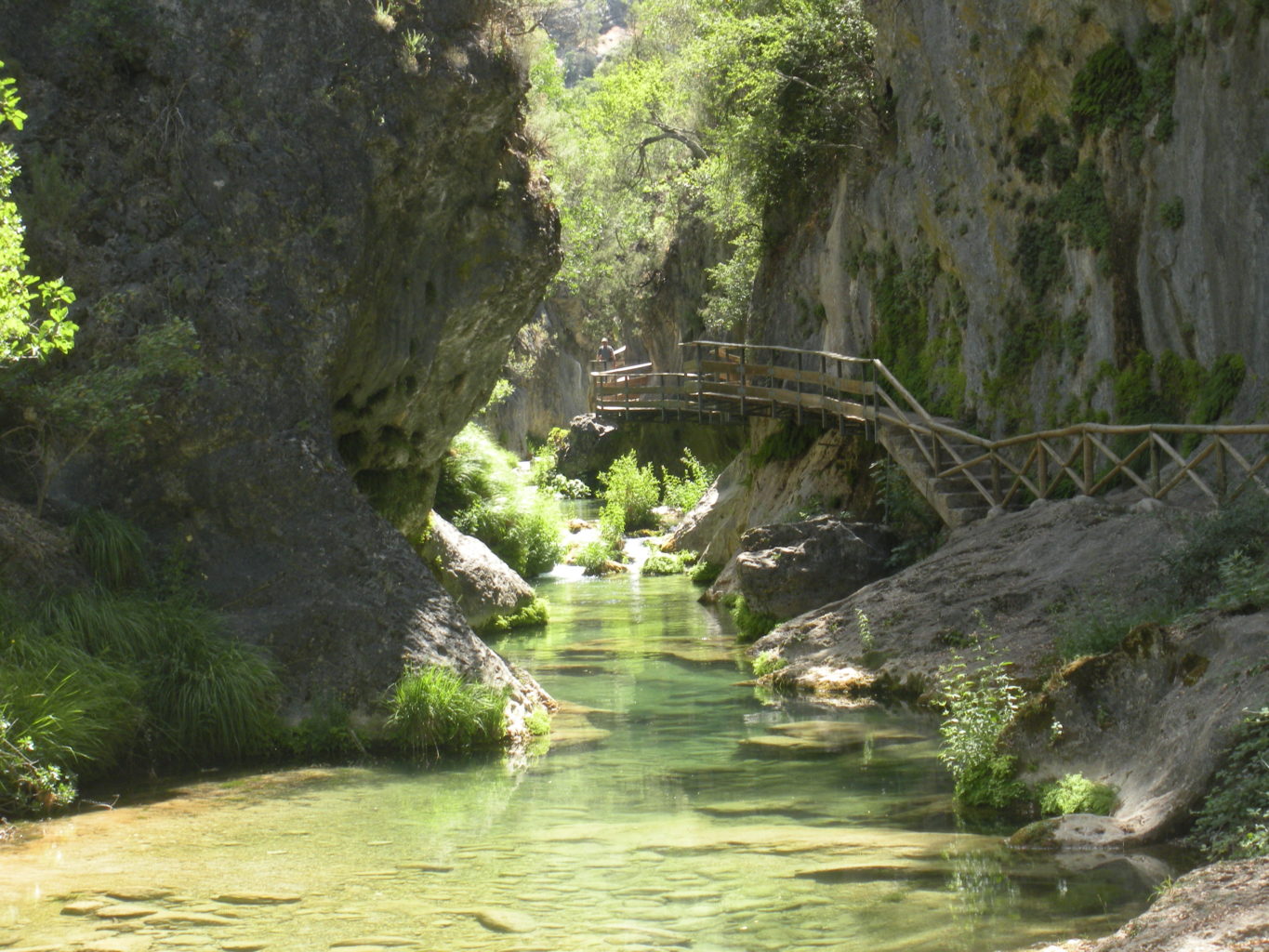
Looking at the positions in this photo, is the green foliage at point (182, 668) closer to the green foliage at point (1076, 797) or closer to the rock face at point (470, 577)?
the green foliage at point (1076, 797)

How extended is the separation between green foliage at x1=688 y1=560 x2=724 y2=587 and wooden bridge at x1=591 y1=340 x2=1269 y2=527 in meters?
3.08

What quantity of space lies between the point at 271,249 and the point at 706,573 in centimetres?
1517

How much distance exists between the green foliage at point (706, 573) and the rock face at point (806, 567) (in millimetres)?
7306

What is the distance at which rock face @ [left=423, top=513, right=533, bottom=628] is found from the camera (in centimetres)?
2022

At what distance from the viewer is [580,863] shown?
26.9 feet

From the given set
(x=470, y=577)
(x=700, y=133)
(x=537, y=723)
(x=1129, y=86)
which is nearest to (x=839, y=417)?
(x=470, y=577)

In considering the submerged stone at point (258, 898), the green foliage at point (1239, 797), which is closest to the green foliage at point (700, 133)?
the submerged stone at point (258, 898)

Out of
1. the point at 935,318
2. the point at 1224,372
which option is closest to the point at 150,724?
the point at 1224,372

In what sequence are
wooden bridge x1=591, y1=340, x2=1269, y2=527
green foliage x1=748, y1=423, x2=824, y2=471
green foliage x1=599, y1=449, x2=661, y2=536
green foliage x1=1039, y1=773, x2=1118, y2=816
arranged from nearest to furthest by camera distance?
green foliage x1=1039, y1=773, x2=1118, y2=816 < wooden bridge x1=591, y1=340, x2=1269, y2=527 < green foliage x1=748, y1=423, x2=824, y2=471 < green foliage x1=599, y1=449, x2=661, y2=536

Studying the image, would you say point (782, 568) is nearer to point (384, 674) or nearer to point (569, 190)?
point (384, 674)

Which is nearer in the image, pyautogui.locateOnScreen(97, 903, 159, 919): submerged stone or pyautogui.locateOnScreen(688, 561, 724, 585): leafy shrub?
pyautogui.locateOnScreen(97, 903, 159, 919): submerged stone

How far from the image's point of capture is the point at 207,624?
11.4m

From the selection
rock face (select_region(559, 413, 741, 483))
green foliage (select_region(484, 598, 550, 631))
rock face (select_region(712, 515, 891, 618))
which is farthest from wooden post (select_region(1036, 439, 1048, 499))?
rock face (select_region(559, 413, 741, 483))

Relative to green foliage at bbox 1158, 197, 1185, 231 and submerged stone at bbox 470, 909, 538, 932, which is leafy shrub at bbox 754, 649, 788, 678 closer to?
green foliage at bbox 1158, 197, 1185, 231
